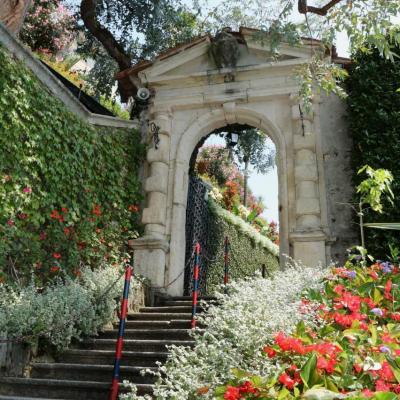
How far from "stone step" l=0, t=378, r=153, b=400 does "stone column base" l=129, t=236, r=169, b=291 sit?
3.05 m

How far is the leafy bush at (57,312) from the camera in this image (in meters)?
4.95

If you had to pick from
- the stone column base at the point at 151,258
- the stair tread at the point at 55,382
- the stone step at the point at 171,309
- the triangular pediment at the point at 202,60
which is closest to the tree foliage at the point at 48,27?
the triangular pediment at the point at 202,60

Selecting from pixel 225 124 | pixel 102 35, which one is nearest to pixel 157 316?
pixel 225 124

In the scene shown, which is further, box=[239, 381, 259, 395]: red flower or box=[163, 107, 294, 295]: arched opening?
box=[163, 107, 294, 295]: arched opening

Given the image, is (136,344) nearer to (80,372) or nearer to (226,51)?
(80,372)

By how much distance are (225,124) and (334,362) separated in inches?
248

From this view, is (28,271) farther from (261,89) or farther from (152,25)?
(152,25)

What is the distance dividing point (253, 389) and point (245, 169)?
1589 centimetres

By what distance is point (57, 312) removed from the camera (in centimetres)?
525

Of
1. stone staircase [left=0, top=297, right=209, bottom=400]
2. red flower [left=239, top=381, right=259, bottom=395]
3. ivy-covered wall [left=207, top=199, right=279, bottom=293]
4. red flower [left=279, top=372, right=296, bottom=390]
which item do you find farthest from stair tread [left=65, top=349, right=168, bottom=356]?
ivy-covered wall [left=207, top=199, right=279, bottom=293]

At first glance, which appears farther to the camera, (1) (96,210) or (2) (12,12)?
(2) (12,12)

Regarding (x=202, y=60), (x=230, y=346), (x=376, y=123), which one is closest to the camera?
(x=230, y=346)

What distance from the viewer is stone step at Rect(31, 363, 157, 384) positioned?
14.9 ft

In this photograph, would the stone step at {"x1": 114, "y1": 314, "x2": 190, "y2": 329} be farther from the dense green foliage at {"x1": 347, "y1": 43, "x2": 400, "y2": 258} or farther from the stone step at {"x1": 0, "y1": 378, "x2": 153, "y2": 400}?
the dense green foliage at {"x1": 347, "y1": 43, "x2": 400, "y2": 258}
